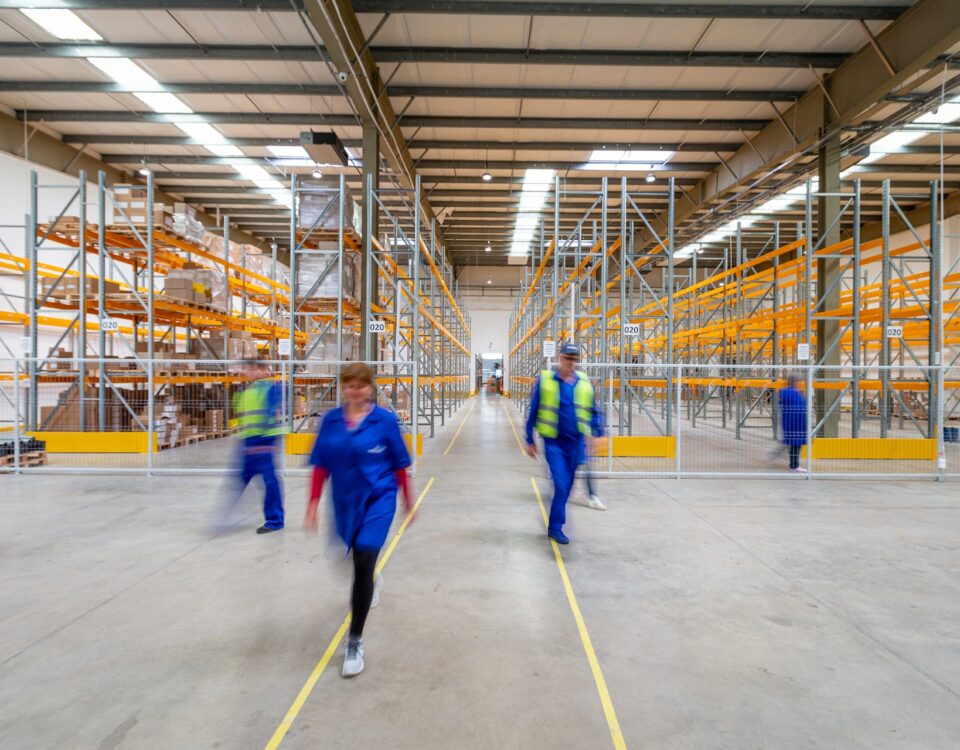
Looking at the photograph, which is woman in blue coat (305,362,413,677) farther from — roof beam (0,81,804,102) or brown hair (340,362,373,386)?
roof beam (0,81,804,102)

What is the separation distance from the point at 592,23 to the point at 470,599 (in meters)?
A: 10.8

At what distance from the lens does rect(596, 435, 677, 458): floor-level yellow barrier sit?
30.4 ft

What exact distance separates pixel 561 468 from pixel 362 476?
260 cm

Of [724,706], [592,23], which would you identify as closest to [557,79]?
[592,23]

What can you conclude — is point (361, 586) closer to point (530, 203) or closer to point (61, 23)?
point (61, 23)

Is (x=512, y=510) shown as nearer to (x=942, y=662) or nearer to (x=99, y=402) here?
(x=942, y=662)

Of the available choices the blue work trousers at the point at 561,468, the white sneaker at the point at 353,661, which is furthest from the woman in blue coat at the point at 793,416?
the white sneaker at the point at 353,661

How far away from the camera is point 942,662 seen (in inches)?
120

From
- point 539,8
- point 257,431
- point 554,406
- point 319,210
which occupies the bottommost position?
point 257,431

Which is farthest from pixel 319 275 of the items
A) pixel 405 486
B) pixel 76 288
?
pixel 405 486

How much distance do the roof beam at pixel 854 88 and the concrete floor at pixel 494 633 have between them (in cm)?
840

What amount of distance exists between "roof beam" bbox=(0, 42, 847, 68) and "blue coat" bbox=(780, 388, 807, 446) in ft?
24.1

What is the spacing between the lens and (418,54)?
10.9m

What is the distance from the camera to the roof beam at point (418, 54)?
10859 millimetres
